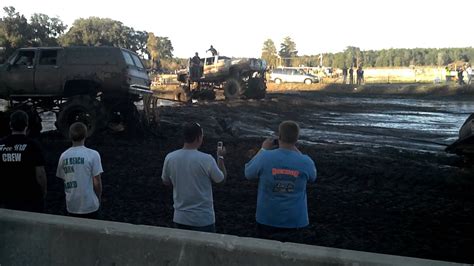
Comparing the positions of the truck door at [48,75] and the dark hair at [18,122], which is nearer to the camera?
the dark hair at [18,122]

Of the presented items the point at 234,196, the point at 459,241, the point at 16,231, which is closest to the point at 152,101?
the point at 234,196

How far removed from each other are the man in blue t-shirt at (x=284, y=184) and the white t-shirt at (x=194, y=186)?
41cm

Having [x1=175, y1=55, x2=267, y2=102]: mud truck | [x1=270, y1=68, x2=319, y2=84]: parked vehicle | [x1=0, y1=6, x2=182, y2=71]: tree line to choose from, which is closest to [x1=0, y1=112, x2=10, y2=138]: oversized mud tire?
[x1=175, y1=55, x2=267, y2=102]: mud truck

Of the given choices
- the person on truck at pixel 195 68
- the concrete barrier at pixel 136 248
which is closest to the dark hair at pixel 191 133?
the concrete barrier at pixel 136 248

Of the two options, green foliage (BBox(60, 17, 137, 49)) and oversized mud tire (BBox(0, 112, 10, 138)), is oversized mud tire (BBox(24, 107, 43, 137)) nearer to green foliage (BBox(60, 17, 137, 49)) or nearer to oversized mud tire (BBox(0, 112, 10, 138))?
oversized mud tire (BBox(0, 112, 10, 138))

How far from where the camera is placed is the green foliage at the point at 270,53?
3319 inches

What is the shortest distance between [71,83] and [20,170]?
8.77 meters

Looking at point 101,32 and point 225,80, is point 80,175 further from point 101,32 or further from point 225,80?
point 101,32

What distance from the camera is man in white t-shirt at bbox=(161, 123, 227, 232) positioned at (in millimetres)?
4387

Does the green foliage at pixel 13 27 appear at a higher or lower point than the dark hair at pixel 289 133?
higher

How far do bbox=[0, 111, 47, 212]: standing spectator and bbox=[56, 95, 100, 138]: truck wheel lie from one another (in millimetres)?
7725

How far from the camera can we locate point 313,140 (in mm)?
14289

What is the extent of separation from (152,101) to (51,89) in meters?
2.60

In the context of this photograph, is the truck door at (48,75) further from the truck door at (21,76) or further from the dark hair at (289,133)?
the dark hair at (289,133)
